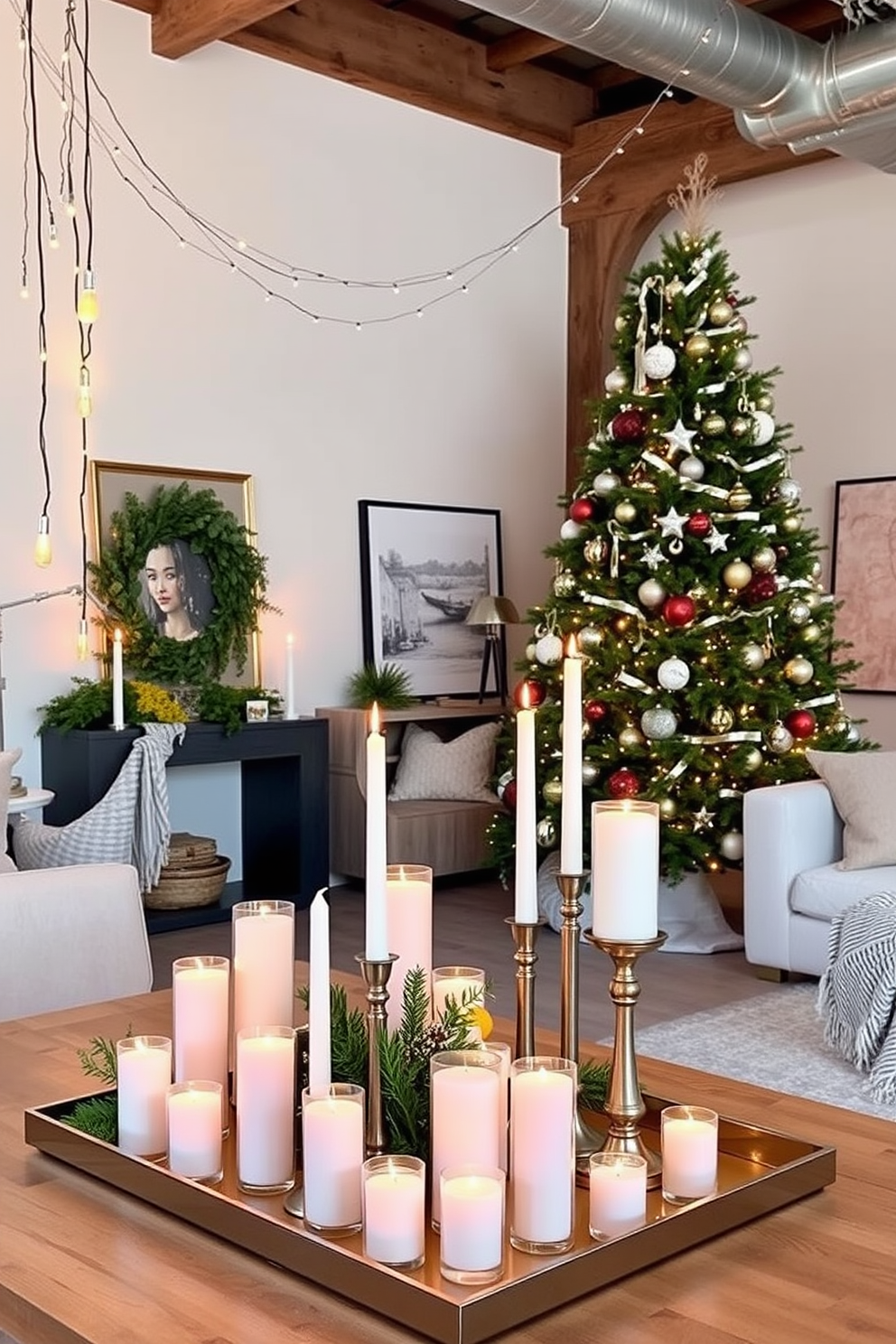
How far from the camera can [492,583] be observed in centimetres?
700

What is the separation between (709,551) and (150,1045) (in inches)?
158

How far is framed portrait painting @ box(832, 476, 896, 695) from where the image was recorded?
244 inches

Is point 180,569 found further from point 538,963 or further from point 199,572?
point 538,963

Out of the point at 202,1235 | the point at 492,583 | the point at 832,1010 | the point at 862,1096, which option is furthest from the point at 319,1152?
the point at 492,583

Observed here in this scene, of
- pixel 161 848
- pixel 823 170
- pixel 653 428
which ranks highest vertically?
pixel 823 170

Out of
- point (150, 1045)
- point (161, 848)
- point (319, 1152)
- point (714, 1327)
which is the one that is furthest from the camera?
point (161, 848)

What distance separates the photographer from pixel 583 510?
5324mm

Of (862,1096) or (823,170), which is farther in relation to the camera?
(823,170)

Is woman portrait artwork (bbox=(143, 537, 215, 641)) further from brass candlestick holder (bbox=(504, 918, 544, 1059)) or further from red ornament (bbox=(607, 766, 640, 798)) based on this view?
brass candlestick holder (bbox=(504, 918, 544, 1059))

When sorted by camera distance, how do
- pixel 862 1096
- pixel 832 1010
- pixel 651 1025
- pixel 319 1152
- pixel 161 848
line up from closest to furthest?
pixel 319 1152, pixel 862 1096, pixel 832 1010, pixel 651 1025, pixel 161 848

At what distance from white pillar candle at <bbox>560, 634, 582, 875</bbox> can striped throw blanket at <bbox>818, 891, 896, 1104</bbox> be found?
8.02 feet

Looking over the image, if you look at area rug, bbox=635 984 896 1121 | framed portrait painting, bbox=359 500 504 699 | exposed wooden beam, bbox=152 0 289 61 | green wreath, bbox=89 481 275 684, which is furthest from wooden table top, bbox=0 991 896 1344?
framed portrait painting, bbox=359 500 504 699

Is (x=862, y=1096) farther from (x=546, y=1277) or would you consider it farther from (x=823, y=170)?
(x=823, y=170)

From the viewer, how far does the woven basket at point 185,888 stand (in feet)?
17.7
